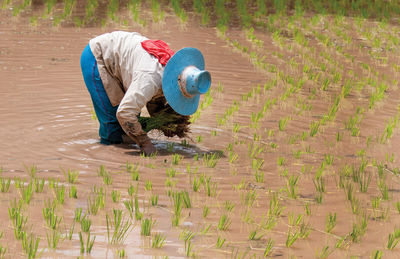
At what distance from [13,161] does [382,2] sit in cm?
1074

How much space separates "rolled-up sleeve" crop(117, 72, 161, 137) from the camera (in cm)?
400

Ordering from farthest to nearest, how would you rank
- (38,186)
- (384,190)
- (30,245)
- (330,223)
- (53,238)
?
(384,190)
(38,186)
(330,223)
(53,238)
(30,245)

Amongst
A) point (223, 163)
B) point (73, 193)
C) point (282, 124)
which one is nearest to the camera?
point (73, 193)

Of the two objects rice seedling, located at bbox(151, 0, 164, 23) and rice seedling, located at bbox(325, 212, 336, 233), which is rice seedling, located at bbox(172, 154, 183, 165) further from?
rice seedling, located at bbox(151, 0, 164, 23)

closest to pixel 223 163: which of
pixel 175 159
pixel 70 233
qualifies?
pixel 175 159

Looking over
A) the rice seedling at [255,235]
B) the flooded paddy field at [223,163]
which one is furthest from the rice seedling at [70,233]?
the rice seedling at [255,235]

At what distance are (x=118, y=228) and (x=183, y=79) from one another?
4.60 feet

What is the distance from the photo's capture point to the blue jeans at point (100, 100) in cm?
444

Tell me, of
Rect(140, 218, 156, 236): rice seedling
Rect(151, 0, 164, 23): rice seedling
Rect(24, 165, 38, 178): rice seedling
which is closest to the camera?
Rect(140, 218, 156, 236): rice seedling

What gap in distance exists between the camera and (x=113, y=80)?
175 inches

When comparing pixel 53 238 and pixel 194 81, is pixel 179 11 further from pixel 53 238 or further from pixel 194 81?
pixel 53 238

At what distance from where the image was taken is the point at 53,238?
275cm

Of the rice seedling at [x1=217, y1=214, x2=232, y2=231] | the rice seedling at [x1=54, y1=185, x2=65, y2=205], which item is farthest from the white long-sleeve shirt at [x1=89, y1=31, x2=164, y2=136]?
the rice seedling at [x1=217, y1=214, x2=232, y2=231]

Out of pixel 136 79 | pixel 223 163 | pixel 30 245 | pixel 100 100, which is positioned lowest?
pixel 223 163
